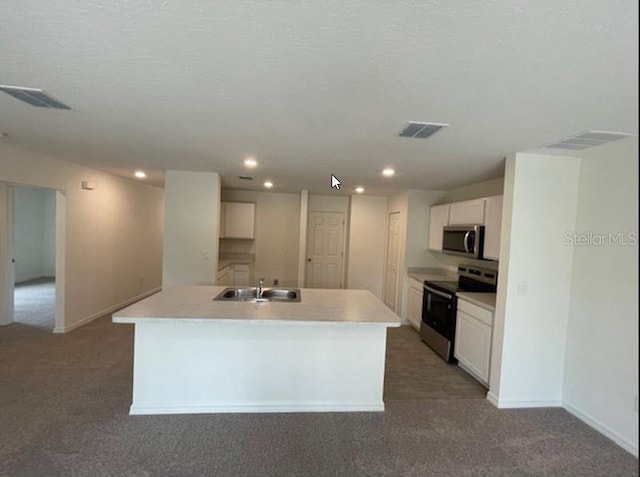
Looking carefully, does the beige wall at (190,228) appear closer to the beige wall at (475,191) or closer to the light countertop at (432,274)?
the light countertop at (432,274)

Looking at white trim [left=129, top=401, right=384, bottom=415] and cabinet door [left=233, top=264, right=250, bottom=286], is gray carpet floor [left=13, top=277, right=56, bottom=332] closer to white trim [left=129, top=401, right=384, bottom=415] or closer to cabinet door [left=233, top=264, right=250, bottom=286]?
cabinet door [left=233, top=264, right=250, bottom=286]

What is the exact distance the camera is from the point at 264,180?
4.94 m

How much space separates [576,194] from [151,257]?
21.7 feet

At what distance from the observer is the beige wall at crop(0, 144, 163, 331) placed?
370 cm

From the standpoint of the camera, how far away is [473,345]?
336 centimetres

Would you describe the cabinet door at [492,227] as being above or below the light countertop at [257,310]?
above

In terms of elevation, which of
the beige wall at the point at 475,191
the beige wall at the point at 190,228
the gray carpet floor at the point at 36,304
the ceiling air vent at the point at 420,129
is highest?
the ceiling air vent at the point at 420,129

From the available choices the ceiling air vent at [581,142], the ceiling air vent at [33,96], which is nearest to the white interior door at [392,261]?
the ceiling air vent at [581,142]

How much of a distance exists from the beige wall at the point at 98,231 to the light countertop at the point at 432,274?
185 inches

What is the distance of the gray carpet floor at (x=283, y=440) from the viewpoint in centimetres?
204

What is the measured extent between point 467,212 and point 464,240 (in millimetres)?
378

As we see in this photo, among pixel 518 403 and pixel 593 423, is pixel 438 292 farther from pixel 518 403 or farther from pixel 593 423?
pixel 593 423

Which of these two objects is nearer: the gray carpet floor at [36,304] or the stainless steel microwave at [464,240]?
the stainless steel microwave at [464,240]

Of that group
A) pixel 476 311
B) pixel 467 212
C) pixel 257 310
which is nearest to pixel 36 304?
pixel 257 310
